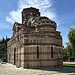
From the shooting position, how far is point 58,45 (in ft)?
69.4

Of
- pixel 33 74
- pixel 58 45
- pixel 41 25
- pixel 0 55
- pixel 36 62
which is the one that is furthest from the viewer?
pixel 0 55

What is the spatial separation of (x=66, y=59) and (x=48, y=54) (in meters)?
27.2

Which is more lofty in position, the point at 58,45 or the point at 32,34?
the point at 32,34

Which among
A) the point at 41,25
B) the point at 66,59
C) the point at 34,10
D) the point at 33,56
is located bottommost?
the point at 66,59

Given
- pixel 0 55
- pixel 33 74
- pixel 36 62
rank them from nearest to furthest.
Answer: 1. pixel 33 74
2. pixel 36 62
3. pixel 0 55

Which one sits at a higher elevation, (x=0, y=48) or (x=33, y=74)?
(x=0, y=48)

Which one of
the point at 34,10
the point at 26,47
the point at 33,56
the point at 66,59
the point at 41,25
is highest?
the point at 34,10

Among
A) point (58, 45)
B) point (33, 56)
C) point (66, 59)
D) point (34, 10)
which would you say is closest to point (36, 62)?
point (33, 56)

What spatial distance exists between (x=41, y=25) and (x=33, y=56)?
5.14m

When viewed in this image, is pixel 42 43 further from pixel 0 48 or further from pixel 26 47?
pixel 0 48

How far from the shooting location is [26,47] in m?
18.1

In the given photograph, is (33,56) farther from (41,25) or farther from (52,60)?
(41,25)

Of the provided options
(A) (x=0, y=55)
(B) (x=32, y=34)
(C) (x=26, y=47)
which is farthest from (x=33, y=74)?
(A) (x=0, y=55)

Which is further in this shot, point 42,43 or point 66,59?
point 66,59
